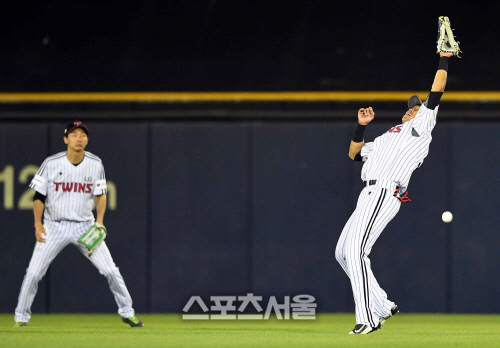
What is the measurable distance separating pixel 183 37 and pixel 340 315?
3748 mm

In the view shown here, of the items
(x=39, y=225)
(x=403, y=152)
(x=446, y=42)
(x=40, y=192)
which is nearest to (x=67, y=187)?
(x=40, y=192)

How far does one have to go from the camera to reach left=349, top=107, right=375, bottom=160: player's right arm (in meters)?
7.25

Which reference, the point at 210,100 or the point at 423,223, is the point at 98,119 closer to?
the point at 210,100

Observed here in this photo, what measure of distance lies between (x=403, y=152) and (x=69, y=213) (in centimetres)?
294

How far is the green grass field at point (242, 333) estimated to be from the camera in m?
6.08

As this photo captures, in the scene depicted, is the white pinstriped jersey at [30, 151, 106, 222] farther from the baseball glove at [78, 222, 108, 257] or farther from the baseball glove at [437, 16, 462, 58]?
the baseball glove at [437, 16, 462, 58]

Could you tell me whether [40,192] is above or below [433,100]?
below

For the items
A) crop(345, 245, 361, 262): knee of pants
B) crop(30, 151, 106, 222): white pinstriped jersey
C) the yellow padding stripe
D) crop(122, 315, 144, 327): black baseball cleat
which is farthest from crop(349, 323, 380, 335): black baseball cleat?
the yellow padding stripe

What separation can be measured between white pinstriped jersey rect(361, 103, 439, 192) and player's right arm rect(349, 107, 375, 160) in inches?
7.4

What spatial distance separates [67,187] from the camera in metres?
8.19

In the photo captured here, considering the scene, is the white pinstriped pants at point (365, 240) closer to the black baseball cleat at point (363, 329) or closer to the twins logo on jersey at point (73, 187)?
the black baseball cleat at point (363, 329)

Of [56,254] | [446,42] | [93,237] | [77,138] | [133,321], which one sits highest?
[446,42]

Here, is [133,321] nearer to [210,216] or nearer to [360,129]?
[360,129]

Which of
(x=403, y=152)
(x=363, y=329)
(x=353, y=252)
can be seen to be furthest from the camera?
(x=403, y=152)
